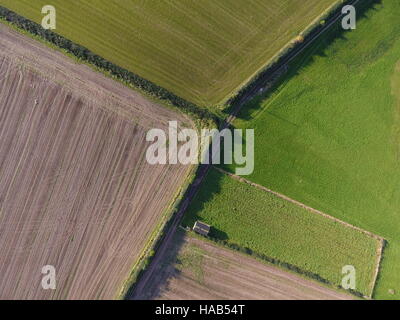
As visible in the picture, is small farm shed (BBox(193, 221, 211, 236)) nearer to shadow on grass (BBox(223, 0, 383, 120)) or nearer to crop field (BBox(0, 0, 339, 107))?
shadow on grass (BBox(223, 0, 383, 120))

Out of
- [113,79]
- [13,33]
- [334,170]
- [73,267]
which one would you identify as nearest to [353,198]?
[334,170]

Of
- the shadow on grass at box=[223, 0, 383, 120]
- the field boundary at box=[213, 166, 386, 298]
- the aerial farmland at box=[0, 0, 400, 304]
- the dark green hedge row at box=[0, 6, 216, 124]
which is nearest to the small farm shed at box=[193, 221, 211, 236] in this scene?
the aerial farmland at box=[0, 0, 400, 304]

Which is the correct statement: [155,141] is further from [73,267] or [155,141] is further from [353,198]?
[353,198]

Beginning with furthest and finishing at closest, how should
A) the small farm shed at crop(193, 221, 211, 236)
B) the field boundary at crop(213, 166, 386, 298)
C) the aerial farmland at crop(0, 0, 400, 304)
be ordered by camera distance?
the field boundary at crop(213, 166, 386, 298)
the aerial farmland at crop(0, 0, 400, 304)
the small farm shed at crop(193, 221, 211, 236)

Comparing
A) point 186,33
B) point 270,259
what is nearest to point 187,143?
point 186,33

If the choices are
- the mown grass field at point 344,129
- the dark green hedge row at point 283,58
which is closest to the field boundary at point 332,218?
the mown grass field at point 344,129

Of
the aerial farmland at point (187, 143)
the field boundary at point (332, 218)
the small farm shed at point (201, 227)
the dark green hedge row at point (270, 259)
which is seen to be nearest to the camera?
the small farm shed at point (201, 227)

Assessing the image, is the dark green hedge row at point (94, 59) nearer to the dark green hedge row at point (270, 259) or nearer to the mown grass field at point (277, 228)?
the mown grass field at point (277, 228)
